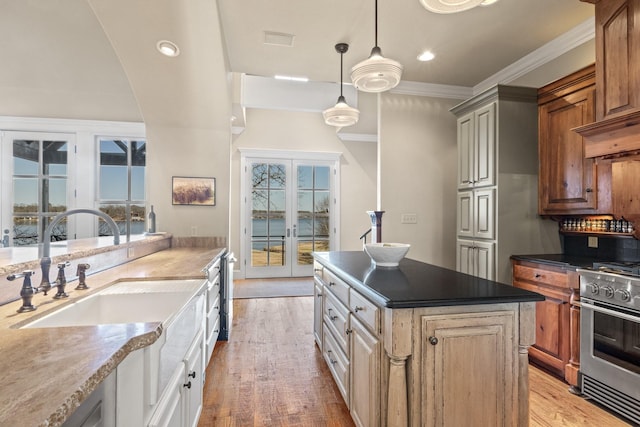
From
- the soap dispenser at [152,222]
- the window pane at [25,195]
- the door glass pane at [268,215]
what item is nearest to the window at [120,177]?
the window pane at [25,195]

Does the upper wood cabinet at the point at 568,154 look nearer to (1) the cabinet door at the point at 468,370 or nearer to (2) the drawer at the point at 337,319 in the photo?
(1) the cabinet door at the point at 468,370

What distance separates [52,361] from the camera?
74 centimetres

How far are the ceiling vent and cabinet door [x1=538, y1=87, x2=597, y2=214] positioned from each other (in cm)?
246

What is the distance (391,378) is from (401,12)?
2759mm

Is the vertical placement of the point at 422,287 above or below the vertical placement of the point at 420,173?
below

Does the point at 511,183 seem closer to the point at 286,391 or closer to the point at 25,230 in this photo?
the point at 286,391

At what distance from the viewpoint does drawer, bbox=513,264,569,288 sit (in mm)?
2358

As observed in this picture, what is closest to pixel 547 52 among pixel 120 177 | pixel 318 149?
pixel 318 149

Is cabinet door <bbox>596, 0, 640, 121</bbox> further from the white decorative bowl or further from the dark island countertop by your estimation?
the white decorative bowl

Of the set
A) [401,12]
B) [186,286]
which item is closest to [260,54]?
[401,12]

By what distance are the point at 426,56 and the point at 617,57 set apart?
166cm

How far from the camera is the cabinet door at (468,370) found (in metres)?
1.32

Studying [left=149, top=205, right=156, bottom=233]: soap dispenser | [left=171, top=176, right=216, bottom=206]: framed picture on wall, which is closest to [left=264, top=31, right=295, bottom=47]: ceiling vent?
[left=171, top=176, right=216, bottom=206]: framed picture on wall

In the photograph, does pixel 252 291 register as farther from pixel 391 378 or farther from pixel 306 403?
pixel 391 378
